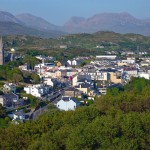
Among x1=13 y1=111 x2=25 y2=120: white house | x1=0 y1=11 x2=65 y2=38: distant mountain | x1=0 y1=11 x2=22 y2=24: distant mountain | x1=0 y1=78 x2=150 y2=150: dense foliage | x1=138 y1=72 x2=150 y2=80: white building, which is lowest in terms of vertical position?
x1=13 y1=111 x2=25 y2=120: white house

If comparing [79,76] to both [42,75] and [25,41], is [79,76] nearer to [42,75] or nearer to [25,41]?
[42,75]

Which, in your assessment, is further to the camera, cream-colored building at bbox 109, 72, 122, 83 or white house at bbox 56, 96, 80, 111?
cream-colored building at bbox 109, 72, 122, 83

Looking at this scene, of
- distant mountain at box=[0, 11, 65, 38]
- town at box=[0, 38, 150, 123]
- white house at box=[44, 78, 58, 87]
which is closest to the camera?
town at box=[0, 38, 150, 123]

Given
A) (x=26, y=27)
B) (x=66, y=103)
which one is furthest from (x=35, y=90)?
(x=26, y=27)

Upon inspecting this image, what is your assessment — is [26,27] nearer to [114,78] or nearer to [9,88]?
[114,78]

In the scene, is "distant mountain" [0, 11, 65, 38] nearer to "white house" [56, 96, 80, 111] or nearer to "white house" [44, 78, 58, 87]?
"white house" [44, 78, 58, 87]

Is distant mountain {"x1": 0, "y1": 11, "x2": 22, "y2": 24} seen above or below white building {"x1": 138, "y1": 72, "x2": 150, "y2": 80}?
above

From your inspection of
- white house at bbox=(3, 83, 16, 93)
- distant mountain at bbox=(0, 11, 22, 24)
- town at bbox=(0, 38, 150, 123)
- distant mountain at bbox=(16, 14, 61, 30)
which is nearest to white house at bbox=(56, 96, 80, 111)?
town at bbox=(0, 38, 150, 123)
